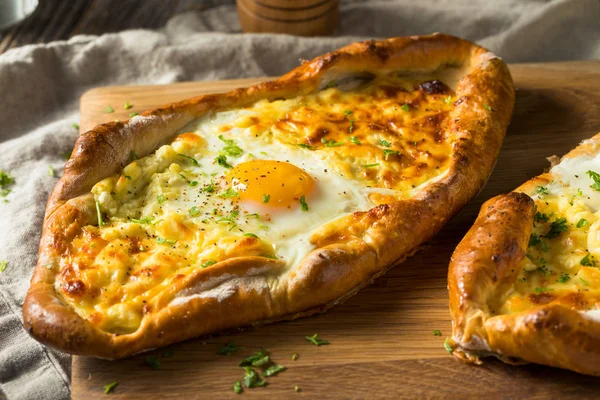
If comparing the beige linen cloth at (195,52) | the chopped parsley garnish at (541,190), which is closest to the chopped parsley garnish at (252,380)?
the chopped parsley garnish at (541,190)

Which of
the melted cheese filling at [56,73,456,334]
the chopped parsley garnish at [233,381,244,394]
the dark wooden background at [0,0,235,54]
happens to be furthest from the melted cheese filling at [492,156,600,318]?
the dark wooden background at [0,0,235,54]

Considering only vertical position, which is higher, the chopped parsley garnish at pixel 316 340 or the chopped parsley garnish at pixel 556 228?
the chopped parsley garnish at pixel 556 228

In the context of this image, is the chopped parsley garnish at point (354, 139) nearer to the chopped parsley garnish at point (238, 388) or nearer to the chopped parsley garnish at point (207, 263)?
the chopped parsley garnish at point (207, 263)

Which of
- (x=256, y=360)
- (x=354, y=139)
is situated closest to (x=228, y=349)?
(x=256, y=360)

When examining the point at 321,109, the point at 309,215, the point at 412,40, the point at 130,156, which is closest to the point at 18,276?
the point at 130,156

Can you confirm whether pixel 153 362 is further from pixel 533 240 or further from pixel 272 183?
pixel 533 240

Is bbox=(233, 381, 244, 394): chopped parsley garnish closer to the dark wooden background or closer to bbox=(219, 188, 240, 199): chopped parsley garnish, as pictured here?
bbox=(219, 188, 240, 199): chopped parsley garnish
